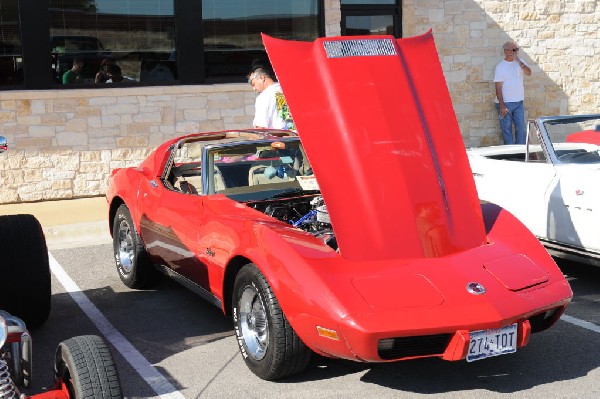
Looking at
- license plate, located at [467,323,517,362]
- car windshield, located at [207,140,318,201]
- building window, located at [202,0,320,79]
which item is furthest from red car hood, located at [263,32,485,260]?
building window, located at [202,0,320,79]

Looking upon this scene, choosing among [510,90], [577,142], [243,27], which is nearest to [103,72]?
[243,27]

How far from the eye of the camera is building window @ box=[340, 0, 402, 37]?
1316 centimetres

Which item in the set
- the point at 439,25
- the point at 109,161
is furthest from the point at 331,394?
the point at 439,25

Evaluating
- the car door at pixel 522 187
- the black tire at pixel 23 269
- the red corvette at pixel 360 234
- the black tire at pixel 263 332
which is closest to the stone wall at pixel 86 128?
the car door at pixel 522 187

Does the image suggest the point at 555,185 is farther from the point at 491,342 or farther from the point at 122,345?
the point at 122,345

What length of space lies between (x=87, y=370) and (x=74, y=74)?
8.21m

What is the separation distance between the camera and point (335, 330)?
4348 millimetres

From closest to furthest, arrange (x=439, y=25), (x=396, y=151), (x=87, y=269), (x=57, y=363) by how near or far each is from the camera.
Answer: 1. (x=57, y=363)
2. (x=396, y=151)
3. (x=87, y=269)
4. (x=439, y=25)

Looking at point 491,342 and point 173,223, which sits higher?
point 173,223

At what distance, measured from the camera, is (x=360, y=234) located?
4918 millimetres

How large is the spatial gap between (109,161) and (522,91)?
6362 mm

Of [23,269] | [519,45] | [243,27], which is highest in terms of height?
[243,27]

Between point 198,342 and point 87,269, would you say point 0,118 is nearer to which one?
point 87,269

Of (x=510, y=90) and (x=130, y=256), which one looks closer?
(x=130, y=256)
